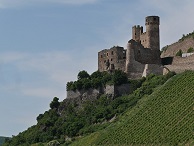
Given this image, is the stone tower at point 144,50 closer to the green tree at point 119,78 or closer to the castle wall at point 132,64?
the castle wall at point 132,64

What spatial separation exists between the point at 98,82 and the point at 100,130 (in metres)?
9.16

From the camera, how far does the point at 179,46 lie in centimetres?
8506

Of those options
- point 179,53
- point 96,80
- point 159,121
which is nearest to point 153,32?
point 179,53

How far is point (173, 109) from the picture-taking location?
5975cm

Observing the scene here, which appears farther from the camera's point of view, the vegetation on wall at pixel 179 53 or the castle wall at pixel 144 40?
the vegetation on wall at pixel 179 53

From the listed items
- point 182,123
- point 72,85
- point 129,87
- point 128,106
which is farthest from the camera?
point 72,85

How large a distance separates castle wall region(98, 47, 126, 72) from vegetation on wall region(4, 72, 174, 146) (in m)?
1.64

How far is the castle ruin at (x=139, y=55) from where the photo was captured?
2881 inches

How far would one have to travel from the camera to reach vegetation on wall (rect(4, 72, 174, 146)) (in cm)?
6788

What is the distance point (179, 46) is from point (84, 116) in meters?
19.7

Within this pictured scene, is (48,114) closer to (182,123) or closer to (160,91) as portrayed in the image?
(160,91)

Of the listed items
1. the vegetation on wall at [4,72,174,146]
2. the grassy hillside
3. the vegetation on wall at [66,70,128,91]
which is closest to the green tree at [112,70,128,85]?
the vegetation on wall at [66,70,128,91]

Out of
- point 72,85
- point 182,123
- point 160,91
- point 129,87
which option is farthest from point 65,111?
point 182,123

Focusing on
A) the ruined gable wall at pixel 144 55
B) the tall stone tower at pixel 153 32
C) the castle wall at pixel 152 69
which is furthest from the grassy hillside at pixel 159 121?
the tall stone tower at pixel 153 32
